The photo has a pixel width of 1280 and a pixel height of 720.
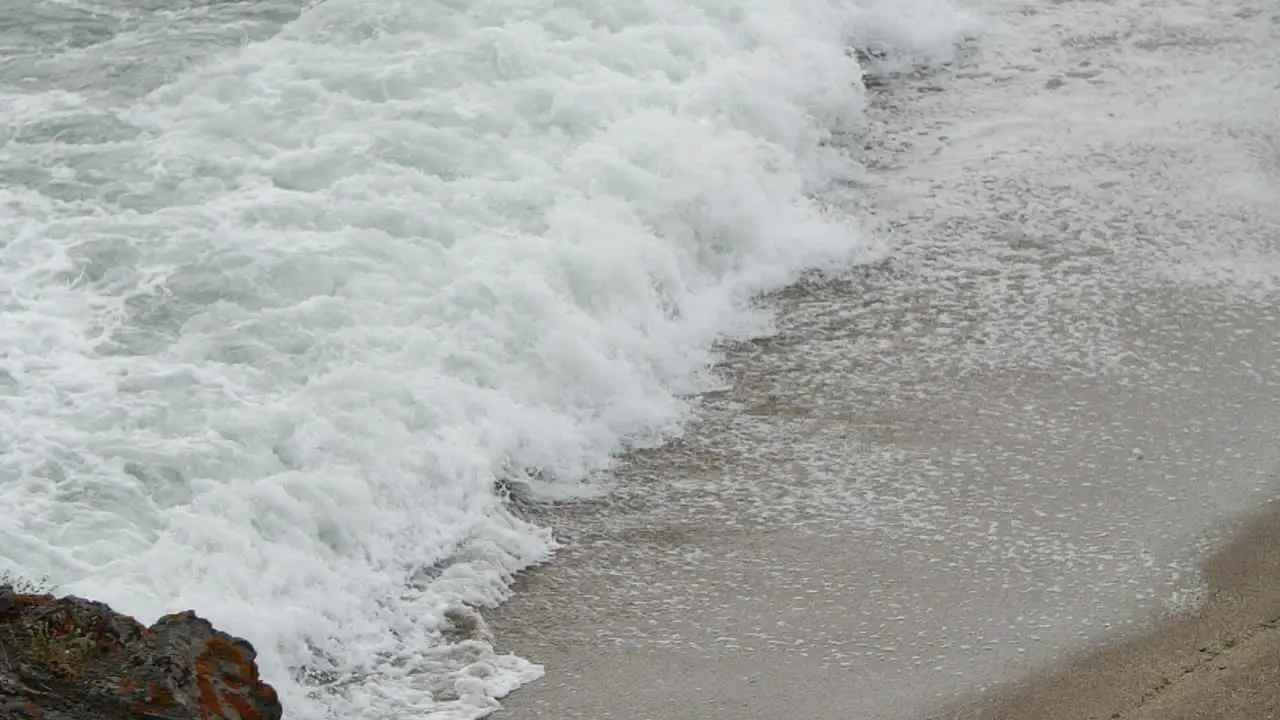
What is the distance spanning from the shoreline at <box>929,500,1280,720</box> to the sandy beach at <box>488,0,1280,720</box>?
0.5 inches

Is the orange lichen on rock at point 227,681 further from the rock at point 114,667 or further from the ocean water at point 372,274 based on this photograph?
the ocean water at point 372,274

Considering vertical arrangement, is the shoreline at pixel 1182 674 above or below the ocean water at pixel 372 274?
below

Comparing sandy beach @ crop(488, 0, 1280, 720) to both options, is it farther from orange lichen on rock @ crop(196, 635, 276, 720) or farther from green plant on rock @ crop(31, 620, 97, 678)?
green plant on rock @ crop(31, 620, 97, 678)

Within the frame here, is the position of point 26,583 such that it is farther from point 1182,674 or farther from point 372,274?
point 1182,674

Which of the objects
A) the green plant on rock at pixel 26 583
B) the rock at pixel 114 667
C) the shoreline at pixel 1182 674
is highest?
the rock at pixel 114 667

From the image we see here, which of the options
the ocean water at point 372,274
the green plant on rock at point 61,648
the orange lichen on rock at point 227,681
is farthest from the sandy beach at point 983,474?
the green plant on rock at point 61,648

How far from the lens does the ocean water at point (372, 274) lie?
6.61m

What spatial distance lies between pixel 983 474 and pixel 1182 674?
1540mm

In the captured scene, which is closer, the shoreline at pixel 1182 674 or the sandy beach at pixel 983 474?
the shoreline at pixel 1182 674

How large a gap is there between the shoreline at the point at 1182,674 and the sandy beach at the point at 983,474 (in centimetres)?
1

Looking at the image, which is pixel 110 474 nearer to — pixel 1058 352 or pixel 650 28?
pixel 1058 352

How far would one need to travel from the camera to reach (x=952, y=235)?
946 centimetres

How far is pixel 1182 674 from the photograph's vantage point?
20.0 ft

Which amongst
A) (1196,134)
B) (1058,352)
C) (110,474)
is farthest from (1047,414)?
(110,474)
